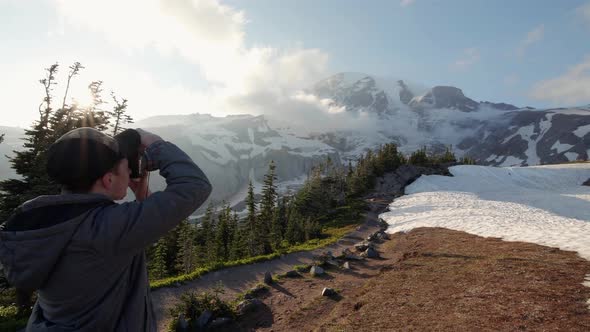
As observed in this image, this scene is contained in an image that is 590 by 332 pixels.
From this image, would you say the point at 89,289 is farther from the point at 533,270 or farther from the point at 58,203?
the point at 533,270

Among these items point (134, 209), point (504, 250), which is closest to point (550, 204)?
point (504, 250)

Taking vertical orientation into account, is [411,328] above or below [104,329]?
below

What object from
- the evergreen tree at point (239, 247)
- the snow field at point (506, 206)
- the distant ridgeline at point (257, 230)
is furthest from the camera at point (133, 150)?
the evergreen tree at point (239, 247)

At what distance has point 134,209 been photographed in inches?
82.4

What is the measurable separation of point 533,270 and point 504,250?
515 centimetres

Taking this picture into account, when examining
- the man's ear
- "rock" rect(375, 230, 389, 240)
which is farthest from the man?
"rock" rect(375, 230, 389, 240)

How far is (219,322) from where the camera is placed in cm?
1156

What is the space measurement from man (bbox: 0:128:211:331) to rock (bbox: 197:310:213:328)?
33.7 feet

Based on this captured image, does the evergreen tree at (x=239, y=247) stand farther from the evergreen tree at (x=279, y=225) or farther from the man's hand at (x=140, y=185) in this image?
the man's hand at (x=140, y=185)

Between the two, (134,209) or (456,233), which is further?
(456,233)

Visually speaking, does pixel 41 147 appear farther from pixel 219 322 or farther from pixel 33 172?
pixel 219 322

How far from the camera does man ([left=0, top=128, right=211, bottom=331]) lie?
195cm

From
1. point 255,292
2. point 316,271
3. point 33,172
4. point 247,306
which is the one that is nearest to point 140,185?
point 247,306

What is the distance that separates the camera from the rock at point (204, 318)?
37.4ft
